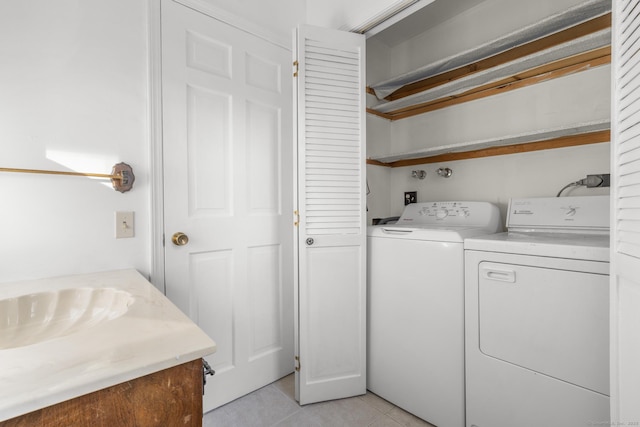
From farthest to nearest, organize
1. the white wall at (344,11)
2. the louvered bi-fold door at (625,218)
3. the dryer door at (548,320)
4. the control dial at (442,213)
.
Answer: the control dial at (442,213) < the white wall at (344,11) < the dryer door at (548,320) < the louvered bi-fold door at (625,218)

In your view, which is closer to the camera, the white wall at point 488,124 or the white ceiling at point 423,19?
the white wall at point 488,124

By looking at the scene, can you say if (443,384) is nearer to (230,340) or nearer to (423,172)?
(230,340)

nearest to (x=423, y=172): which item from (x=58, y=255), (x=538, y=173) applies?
(x=538, y=173)

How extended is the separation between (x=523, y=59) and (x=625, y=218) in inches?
44.0

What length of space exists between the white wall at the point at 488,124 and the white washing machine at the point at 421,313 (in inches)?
12.1

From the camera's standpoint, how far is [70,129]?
1.32 m

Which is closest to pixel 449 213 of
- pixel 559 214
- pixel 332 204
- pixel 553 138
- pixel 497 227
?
pixel 497 227

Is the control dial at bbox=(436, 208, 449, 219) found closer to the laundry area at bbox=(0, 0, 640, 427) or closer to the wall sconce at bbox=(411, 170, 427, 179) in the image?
the laundry area at bbox=(0, 0, 640, 427)

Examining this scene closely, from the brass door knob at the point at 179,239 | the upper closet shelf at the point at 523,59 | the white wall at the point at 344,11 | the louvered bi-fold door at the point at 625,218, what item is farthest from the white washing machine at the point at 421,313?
the white wall at the point at 344,11

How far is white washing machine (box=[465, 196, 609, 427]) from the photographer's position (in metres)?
1.15

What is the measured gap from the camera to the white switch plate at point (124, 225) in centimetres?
143

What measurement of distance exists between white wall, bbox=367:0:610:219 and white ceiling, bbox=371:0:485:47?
0.17 ft

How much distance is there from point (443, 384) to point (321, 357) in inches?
26.4

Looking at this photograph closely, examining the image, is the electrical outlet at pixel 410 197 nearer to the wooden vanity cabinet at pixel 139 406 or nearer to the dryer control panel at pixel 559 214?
the dryer control panel at pixel 559 214
